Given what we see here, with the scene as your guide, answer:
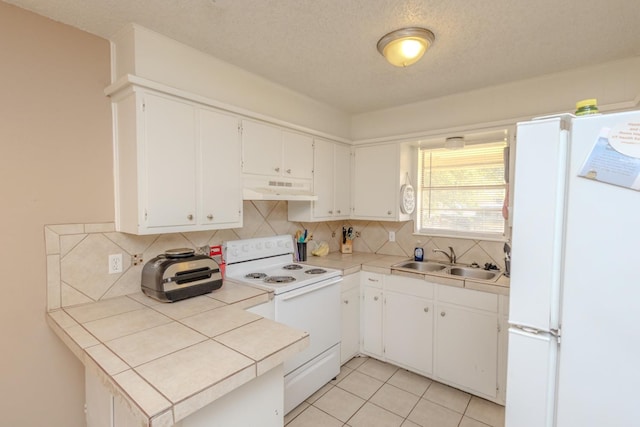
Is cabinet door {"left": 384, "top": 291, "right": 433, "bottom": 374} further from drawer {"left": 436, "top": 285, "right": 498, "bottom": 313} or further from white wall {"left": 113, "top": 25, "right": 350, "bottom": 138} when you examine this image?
white wall {"left": 113, "top": 25, "right": 350, "bottom": 138}

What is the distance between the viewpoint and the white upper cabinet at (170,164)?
67.9 inches

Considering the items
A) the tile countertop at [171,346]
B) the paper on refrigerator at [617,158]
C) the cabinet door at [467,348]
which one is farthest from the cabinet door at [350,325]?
the paper on refrigerator at [617,158]

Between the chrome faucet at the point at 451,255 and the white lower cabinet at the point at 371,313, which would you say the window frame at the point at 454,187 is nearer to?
the chrome faucet at the point at 451,255

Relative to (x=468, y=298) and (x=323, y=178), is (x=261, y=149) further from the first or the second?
(x=468, y=298)

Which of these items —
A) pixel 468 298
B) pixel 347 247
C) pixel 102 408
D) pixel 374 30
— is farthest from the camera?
pixel 347 247

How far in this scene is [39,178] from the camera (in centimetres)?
163

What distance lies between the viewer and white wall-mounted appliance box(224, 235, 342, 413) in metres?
2.14

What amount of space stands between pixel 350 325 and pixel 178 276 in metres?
1.66

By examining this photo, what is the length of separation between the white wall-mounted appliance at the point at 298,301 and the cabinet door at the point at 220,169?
39cm

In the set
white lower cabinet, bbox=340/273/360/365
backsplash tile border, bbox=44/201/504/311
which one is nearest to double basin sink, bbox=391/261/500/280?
backsplash tile border, bbox=44/201/504/311

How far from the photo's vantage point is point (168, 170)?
Result: 1824 millimetres

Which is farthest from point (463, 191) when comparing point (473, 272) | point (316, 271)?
point (316, 271)

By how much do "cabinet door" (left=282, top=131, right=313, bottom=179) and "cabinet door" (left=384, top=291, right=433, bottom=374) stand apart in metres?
1.34

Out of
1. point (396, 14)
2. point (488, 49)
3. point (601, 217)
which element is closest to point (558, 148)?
point (601, 217)
